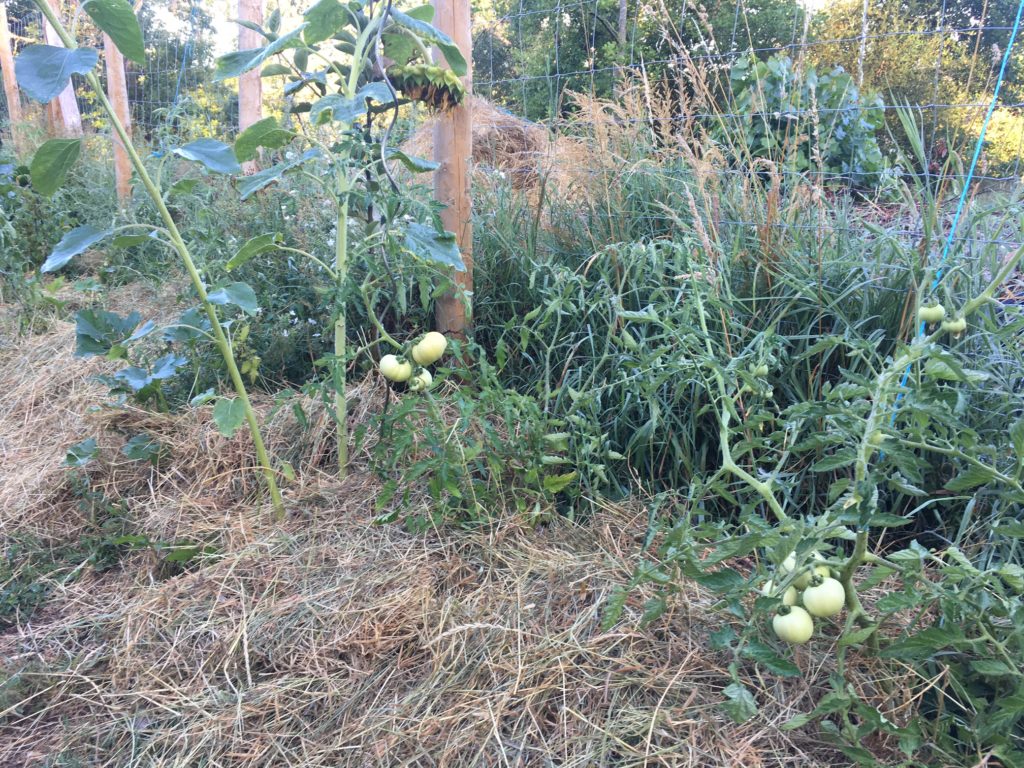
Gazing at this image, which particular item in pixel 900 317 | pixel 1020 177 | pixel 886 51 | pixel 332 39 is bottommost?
pixel 900 317

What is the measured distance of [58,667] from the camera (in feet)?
5.71

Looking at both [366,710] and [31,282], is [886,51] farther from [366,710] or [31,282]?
[31,282]

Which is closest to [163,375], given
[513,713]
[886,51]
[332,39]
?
[332,39]

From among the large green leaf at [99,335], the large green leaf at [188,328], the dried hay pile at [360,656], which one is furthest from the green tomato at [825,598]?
the large green leaf at [99,335]

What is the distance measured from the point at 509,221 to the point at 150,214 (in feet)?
9.58

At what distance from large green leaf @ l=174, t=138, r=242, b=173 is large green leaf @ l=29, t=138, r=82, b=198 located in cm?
23

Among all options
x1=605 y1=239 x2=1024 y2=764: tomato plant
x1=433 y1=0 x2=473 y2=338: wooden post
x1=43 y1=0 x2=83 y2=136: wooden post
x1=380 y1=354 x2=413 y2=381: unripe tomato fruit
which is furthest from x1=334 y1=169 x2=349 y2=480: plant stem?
x1=43 y1=0 x2=83 y2=136: wooden post

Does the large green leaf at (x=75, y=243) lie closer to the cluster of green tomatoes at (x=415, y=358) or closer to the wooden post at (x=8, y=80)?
the cluster of green tomatoes at (x=415, y=358)

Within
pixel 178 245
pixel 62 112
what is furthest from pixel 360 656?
pixel 62 112

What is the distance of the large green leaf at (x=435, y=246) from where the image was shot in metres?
2.01

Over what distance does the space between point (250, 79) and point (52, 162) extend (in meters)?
3.51

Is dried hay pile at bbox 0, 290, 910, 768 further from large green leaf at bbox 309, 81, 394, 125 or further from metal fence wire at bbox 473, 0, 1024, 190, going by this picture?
metal fence wire at bbox 473, 0, 1024, 190

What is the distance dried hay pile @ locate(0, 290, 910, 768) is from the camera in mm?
1434

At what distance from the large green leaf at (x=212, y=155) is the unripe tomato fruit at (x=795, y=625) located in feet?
5.26
